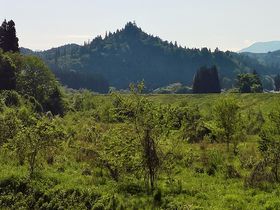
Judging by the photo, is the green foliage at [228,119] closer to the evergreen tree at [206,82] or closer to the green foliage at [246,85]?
the green foliage at [246,85]

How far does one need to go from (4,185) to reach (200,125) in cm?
2651

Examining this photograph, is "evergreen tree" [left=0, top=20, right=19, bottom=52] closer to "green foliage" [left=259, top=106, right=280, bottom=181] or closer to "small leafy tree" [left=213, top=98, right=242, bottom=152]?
"small leafy tree" [left=213, top=98, right=242, bottom=152]

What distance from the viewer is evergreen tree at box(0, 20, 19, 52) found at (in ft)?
237

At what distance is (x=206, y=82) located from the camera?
481 feet

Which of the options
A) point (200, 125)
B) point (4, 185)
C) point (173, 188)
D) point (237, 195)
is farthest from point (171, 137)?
point (200, 125)

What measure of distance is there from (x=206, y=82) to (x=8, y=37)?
8474 centimetres

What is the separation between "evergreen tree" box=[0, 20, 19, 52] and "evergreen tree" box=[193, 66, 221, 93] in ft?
265

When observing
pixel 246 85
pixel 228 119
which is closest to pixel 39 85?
pixel 228 119

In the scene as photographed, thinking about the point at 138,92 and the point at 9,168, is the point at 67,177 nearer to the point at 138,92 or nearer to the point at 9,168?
the point at 9,168

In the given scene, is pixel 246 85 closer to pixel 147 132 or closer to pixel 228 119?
pixel 228 119

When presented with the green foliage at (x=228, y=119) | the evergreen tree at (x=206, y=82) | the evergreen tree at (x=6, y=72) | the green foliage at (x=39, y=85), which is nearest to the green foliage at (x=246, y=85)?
the evergreen tree at (x=206, y=82)

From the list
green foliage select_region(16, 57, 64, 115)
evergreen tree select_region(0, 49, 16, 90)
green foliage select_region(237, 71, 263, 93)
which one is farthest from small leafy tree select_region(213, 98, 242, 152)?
green foliage select_region(237, 71, 263, 93)

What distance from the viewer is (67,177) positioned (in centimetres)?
2281

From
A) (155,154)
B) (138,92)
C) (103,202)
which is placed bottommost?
(103,202)
